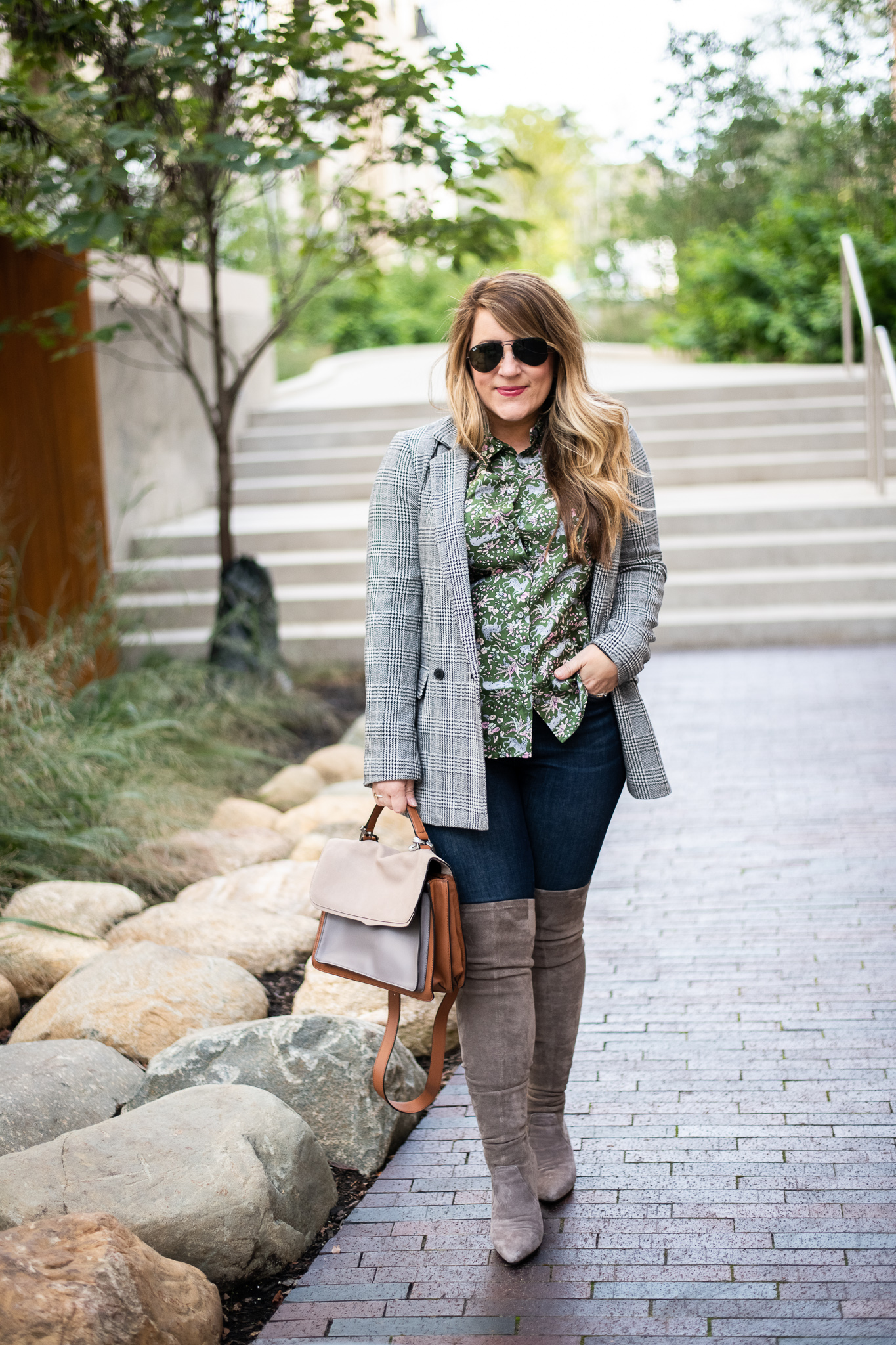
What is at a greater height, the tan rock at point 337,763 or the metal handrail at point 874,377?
the metal handrail at point 874,377

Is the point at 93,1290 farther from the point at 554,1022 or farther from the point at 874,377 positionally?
the point at 874,377

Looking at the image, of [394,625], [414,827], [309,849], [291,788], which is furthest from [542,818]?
[291,788]

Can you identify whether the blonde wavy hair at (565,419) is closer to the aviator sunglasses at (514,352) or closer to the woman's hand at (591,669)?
the aviator sunglasses at (514,352)

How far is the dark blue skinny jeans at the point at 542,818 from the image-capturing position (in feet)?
7.75

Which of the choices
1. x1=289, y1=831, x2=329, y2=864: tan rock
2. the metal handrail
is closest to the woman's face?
x1=289, y1=831, x2=329, y2=864: tan rock

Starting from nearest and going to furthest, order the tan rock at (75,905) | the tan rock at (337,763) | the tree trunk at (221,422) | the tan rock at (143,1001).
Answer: the tan rock at (143,1001) < the tan rock at (75,905) < the tan rock at (337,763) < the tree trunk at (221,422)

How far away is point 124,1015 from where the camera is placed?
3379 millimetres

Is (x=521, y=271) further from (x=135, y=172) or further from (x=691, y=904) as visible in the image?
(x=135, y=172)

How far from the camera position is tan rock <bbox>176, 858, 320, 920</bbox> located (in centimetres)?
437

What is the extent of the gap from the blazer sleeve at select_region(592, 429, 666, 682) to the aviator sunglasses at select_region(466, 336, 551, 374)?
267 mm

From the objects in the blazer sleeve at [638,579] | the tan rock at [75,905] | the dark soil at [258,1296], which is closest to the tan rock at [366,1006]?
the dark soil at [258,1296]

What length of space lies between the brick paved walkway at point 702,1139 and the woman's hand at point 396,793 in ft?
2.88

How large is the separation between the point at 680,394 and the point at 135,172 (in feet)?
19.2

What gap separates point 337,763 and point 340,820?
36.1 inches
